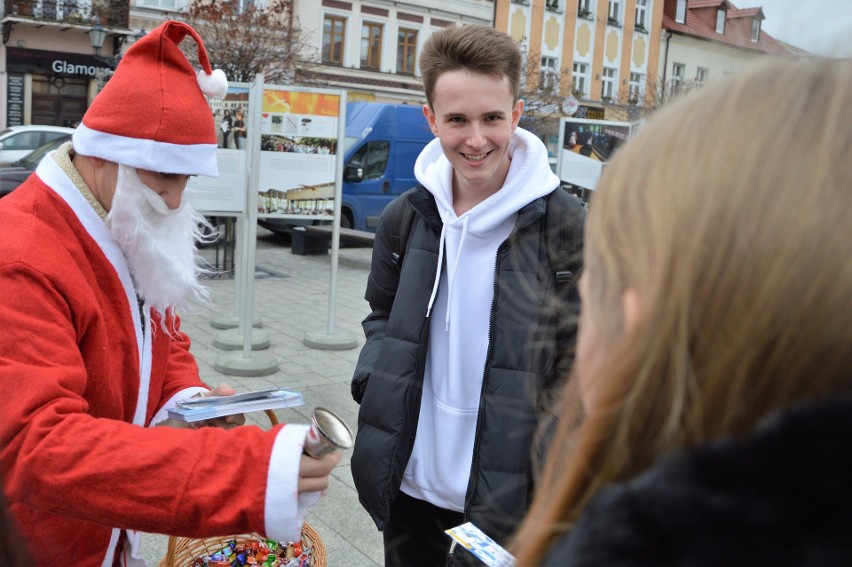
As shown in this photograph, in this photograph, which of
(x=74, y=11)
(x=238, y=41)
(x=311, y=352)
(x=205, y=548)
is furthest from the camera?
(x=74, y=11)

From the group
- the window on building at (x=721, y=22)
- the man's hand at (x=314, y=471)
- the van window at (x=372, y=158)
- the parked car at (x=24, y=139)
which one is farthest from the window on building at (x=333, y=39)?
the man's hand at (x=314, y=471)

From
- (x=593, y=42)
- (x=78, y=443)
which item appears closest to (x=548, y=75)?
(x=593, y=42)

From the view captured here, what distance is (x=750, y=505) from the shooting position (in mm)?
617

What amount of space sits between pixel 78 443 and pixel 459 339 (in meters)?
1.06

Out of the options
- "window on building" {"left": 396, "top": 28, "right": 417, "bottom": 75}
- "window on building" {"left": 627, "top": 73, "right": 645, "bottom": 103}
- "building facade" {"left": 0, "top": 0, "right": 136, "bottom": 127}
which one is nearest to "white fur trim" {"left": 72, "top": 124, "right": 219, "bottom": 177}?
"building facade" {"left": 0, "top": 0, "right": 136, "bottom": 127}

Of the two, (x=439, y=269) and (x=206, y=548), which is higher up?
(x=439, y=269)

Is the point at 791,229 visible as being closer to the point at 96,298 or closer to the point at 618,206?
the point at 618,206

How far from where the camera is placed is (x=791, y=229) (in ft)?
2.22

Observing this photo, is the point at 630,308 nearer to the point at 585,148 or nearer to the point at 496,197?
the point at 496,197

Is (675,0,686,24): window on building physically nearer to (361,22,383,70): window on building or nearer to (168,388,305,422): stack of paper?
(361,22,383,70): window on building

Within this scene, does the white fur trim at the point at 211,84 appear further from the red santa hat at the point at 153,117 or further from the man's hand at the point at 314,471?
the man's hand at the point at 314,471

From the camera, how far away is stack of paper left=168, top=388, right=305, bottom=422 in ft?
5.51

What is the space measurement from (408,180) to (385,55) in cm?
1739

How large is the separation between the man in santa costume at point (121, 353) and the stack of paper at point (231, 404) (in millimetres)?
75
